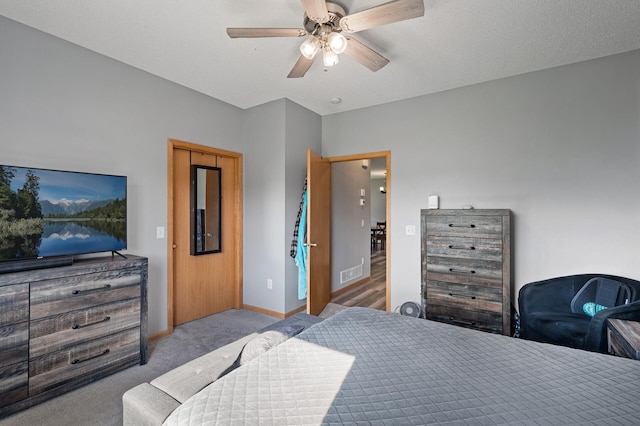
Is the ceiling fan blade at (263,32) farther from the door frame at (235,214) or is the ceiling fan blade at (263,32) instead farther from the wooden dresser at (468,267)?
the wooden dresser at (468,267)

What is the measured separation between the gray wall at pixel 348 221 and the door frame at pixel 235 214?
4.56 feet

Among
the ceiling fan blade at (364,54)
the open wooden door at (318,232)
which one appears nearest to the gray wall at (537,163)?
the open wooden door at (318,232)

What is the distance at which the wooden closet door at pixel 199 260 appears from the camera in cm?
332

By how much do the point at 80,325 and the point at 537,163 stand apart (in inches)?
164

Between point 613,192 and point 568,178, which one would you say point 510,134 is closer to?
point 568,178

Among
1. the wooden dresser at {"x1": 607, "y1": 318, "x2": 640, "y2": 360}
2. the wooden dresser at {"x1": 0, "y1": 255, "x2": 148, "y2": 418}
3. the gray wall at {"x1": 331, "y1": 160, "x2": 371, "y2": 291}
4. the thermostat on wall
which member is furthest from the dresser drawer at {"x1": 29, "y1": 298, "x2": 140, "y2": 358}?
the wooden dresser at {"x1": 607, "y1": 318, "x2": 640, "y2": 360}

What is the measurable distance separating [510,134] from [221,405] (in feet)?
11.0

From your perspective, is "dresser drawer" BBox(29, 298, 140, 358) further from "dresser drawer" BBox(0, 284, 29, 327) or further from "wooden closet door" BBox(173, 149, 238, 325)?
"wooden closet door" BBox(173, 149, 238, 325)

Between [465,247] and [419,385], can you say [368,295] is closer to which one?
[465,247]

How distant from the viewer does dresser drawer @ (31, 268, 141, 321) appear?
1928 millimetres

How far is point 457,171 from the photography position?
321 centimetres

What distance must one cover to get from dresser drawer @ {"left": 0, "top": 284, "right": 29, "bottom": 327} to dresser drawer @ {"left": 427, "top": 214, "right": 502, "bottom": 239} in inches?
129

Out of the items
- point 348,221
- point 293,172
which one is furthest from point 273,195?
point 348,221

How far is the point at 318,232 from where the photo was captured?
3574 mm
